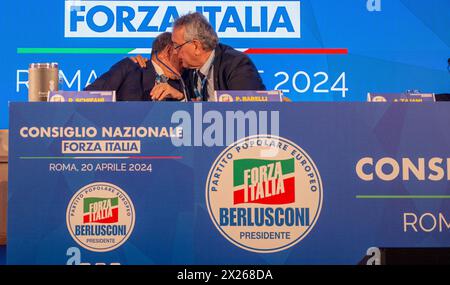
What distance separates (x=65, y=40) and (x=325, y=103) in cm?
313

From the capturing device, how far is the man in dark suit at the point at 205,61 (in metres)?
4.24

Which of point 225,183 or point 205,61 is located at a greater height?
point 205,61

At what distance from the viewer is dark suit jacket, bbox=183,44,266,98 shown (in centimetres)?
416

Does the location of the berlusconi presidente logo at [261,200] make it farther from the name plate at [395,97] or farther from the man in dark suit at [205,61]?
the man in dark suit at [205,61]

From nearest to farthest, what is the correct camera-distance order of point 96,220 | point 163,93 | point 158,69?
point 96,220 → point 163,93 → point 158,69

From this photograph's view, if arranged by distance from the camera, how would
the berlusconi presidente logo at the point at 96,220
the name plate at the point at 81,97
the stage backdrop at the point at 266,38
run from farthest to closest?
1. the stage backdrop at the point at 266,38
2. the name plate at the point at 81,97
3. the berlusconi presidente logo at the point at 96,220

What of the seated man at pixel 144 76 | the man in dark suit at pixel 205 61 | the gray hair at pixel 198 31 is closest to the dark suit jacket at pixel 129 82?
the seated man at pixel 144 76

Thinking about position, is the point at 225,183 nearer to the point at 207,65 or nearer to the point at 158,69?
the point at 207,65

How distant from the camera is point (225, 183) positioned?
292cm

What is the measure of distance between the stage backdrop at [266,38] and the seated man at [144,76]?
3.45 ft

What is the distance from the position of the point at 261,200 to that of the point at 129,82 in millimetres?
1729

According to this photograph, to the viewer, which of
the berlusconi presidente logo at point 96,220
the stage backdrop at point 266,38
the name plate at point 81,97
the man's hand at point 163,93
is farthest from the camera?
the stage backdrop at point 266,38

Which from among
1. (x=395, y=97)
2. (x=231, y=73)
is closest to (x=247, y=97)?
(x=395, y=97)
